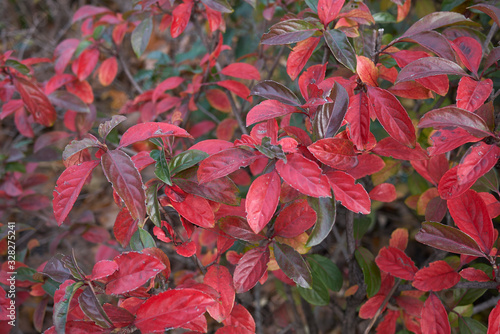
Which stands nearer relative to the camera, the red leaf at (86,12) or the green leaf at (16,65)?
the green leaf at (16,65)

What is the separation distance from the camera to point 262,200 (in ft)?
2.05

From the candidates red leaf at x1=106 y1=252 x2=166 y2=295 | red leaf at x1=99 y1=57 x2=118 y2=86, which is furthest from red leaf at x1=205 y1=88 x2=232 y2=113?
red leaf at x1=106 y1=252 x2=166 y2=295

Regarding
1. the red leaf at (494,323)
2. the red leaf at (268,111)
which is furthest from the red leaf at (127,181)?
the red leaf at (494,323)

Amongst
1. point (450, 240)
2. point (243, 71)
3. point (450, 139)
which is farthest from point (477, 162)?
point (243, 71)

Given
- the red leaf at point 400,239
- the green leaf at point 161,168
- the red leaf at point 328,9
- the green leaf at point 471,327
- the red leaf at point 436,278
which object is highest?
the red leaf at point 328,9

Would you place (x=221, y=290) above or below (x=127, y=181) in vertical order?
below

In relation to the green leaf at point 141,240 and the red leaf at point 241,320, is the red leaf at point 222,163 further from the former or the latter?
the red leaf at point 241,320

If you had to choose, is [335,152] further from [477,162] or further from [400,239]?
[400,239]

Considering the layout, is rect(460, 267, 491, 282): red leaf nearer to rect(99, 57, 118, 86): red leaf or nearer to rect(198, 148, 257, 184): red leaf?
rect(198, 148, 257, 184): red leaf

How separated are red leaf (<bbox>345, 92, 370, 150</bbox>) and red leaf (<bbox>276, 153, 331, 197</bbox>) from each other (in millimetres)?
112

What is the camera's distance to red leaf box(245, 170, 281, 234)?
2.01 ft

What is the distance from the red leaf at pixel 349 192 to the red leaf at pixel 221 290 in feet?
1.00

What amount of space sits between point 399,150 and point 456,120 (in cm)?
13

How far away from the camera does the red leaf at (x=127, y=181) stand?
23.6 inches
